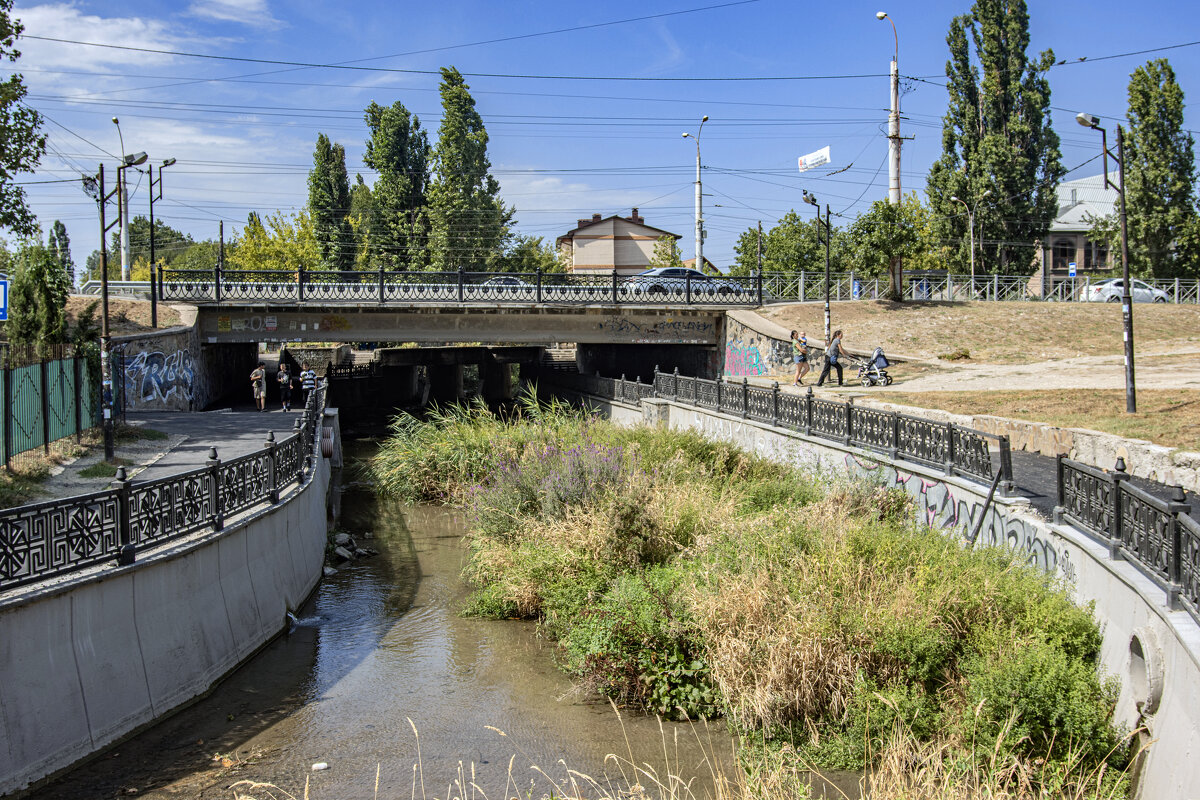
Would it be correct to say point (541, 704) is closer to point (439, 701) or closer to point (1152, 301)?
point (439, 701)

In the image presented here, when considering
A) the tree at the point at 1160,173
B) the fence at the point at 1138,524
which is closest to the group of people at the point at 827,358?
the fence at the point at 1138,524

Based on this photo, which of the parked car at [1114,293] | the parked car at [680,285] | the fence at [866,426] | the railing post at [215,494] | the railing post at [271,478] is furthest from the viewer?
the parked car at [1114,293]

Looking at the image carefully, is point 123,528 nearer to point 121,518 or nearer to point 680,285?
point 121,518

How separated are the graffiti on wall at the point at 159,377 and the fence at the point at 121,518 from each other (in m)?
16.4

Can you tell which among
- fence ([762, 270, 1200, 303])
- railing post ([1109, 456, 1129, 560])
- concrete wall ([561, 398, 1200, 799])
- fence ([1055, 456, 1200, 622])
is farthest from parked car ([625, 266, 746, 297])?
railing post ([1109, 456, 1129, 560])

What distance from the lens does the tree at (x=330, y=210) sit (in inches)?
2447

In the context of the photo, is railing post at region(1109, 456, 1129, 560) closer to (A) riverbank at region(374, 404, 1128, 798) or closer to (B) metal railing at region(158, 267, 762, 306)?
(A) riverbank at region(374, 404, 1128, 798)

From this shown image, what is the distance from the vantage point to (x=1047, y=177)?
47750mm

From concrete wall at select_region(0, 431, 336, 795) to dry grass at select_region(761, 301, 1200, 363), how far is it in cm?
2420

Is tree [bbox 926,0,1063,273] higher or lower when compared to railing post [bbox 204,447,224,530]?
higher

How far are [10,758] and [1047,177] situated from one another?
5240 cm

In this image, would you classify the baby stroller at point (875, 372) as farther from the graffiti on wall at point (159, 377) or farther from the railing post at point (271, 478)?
the graffiti on wall at point (159, 377)

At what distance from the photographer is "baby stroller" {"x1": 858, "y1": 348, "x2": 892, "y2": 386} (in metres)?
24.2

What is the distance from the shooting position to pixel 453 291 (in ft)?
103
